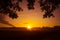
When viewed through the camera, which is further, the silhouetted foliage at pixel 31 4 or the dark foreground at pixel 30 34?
the dark foreground at pixel 30 34

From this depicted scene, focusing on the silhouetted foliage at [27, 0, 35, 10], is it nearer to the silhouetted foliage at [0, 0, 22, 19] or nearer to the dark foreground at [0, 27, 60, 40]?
the silhouetted foliage at [0, 0, 22, 19]

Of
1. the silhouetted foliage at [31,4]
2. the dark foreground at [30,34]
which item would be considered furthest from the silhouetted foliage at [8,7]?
the dark foreground at [30,34]

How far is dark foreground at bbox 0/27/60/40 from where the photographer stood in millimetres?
7641

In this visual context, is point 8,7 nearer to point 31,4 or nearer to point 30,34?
point 31,4

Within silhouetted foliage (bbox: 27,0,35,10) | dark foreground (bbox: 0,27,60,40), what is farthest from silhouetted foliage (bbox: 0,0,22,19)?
dark foreground (bbox: 0,27,60,40)

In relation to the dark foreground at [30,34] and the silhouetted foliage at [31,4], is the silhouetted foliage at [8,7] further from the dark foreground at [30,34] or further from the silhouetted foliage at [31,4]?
the dark foreground at [30,34]

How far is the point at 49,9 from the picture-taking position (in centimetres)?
610

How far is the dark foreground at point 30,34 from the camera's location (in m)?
7.64

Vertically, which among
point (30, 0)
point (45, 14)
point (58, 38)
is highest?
point (30, 0)

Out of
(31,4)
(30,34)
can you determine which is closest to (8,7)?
(31,4)

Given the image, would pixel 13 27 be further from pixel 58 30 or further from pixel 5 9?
pixel 5 9

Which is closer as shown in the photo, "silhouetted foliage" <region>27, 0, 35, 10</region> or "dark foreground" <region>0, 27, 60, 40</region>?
"silhouetted foliage" <region>27, 0, 35, 10</region>

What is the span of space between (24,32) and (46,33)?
79 cm

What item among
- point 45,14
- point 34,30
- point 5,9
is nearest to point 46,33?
point 34,30
